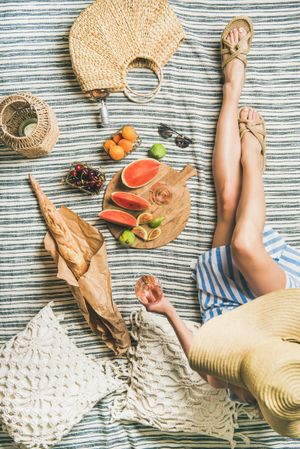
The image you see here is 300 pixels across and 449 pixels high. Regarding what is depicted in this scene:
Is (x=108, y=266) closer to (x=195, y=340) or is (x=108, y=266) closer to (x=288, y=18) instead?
(x=195, y=340)

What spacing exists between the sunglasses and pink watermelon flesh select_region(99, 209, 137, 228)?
1.31 ft

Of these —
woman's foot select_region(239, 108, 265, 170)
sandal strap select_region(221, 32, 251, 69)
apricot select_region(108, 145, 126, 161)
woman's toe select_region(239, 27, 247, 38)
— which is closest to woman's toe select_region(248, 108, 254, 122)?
woman's foot select_region(239, 108, 265, 170)

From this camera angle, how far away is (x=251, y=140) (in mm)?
2117

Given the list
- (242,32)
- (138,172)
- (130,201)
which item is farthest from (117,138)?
(242,32)

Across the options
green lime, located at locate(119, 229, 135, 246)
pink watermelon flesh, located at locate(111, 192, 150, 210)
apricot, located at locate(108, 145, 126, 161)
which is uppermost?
apricot, located at locate(108, 145, 126, 161)

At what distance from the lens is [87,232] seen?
2111 mm

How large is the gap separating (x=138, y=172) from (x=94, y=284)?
53 centimetres

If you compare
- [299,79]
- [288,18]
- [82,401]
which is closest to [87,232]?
[82,401]

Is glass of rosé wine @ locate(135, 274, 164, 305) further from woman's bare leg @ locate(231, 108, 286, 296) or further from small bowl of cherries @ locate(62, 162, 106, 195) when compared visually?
small bowl of cherries @ locate(62, 162, 106, 195)

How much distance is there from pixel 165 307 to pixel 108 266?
45cm

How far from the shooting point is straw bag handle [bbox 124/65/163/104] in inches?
85.7

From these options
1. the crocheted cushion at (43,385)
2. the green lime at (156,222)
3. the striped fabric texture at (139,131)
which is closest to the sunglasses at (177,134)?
the striped fabric texture at (139,131)

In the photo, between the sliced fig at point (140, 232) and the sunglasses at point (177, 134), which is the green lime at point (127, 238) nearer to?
the sliced fig at point (140, 232)

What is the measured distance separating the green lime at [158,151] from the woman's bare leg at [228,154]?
9.2 inches
